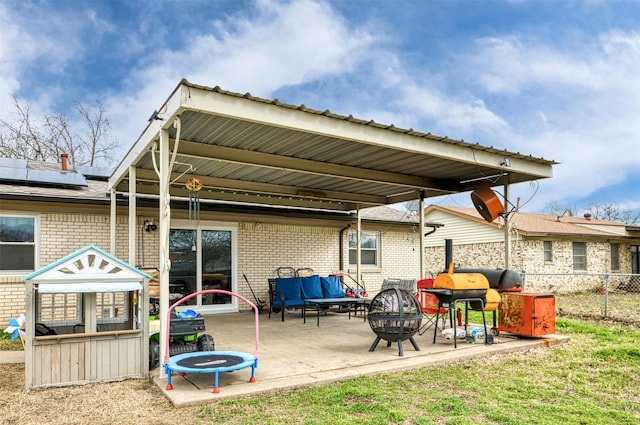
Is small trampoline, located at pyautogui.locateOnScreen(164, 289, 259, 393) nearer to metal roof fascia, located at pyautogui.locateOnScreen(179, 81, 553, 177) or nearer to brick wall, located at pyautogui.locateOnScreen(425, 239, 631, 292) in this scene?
metal roof fascia, located at pyautogui.locateOnScreen(179, 81, 553, 177)

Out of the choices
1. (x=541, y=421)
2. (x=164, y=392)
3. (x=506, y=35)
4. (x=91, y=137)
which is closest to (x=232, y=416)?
(x=164, y=392)

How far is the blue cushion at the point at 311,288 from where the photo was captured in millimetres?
10039

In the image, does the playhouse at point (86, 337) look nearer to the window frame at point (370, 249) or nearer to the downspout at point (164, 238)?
the downspout at point (164, 238)

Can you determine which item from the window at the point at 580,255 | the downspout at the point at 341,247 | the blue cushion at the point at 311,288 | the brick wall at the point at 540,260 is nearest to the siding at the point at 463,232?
the brick wall at the point at 540,260

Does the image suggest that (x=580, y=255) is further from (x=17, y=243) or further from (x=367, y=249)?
(x=17, y=243)

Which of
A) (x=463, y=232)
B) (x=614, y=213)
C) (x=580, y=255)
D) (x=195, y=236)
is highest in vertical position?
(x=614, y=213)

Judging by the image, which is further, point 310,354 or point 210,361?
point 310,354

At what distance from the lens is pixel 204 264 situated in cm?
1072

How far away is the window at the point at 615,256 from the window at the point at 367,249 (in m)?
13.1

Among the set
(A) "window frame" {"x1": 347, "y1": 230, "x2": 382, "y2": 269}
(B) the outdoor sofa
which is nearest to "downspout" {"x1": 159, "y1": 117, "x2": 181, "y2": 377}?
(B) the outdoor sofa

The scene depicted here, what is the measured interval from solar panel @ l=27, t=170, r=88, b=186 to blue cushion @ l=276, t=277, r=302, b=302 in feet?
15.0

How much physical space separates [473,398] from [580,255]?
58.0ft

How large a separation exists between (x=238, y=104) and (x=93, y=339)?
9.23ft

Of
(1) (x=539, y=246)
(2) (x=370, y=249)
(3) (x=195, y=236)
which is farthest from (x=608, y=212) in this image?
(3) (x=195, y=236)
